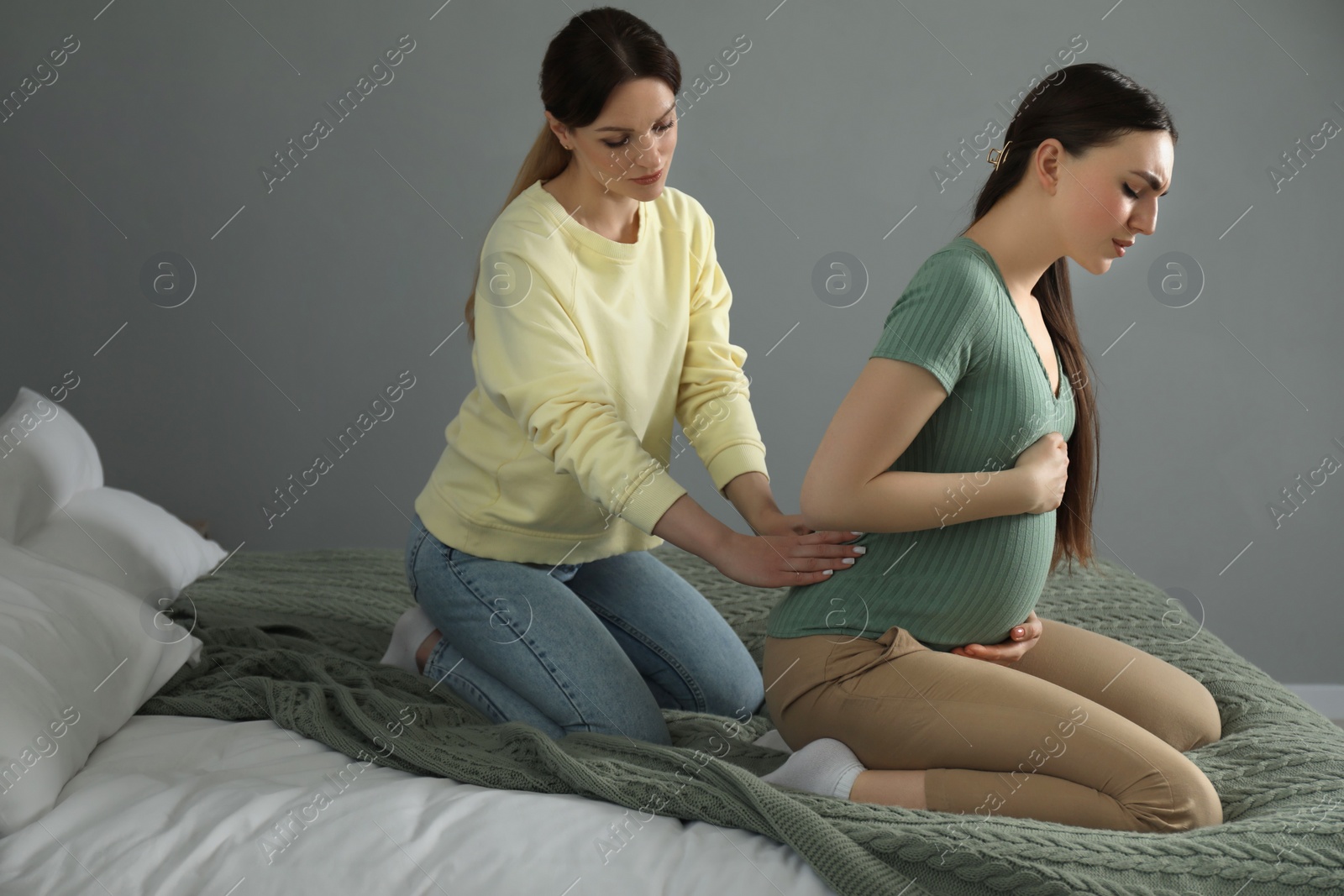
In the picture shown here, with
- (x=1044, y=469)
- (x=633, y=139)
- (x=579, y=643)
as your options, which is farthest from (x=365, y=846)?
(x=633, y=139)

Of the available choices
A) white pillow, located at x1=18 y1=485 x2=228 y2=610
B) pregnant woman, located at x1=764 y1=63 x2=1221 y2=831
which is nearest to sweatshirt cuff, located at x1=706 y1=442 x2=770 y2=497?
pregnant woman, located at x1=764 y1=63 x2=1221 y2=831

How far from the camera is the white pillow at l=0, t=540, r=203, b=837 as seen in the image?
104cm

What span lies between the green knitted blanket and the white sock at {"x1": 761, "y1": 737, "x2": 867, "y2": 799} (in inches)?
1.1

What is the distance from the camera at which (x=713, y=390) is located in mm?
1570

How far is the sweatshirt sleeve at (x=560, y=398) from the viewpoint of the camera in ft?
4.10

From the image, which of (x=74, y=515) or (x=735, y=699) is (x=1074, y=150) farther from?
(x=74, y=515)

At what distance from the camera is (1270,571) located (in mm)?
2896

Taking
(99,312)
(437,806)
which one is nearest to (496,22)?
(99,312)

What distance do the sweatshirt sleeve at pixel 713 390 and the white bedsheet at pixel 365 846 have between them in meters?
0.58

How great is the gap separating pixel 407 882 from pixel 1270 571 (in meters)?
2.72

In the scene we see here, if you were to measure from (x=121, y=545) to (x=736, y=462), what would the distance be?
1030 millimetres

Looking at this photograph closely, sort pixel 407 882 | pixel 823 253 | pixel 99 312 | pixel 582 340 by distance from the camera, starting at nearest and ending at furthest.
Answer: pixel 407 882, pixel 582 340, pixel 99 312, pixel 823 253

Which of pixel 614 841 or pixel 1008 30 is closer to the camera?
pixel 614 841

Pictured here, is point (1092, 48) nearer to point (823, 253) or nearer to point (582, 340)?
point (823, 253)
